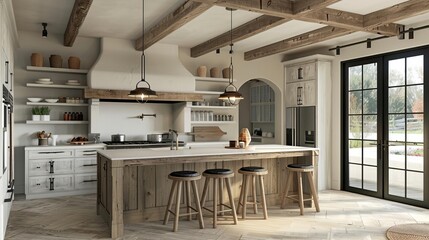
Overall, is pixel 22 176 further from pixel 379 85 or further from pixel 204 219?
pixel 379 85

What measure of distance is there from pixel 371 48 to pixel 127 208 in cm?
467

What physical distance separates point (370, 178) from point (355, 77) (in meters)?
1.80

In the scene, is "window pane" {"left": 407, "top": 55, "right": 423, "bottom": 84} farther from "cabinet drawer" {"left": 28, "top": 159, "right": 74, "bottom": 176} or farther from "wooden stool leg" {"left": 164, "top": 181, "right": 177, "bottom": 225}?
"cabinet drawer" {"left": 28, "top": 159, "right": 74, "bottom": 176}

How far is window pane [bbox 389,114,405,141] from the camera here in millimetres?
5578

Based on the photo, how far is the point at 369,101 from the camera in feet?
20.2

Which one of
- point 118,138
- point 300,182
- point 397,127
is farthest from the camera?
point 118,138

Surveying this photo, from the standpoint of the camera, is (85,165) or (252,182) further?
(85,165)

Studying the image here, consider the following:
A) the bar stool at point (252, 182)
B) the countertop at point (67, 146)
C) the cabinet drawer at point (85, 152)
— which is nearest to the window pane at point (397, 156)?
the bar stool at point (252, 182)

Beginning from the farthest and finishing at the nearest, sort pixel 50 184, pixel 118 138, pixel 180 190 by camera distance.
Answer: pixel 118 138, pixel 50 184, pixel 180 190

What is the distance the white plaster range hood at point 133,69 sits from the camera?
615 cm

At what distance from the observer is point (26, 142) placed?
20.1ft

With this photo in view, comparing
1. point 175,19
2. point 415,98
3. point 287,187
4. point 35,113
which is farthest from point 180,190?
point 415,98

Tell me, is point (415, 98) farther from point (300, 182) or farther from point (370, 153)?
point (300, 182)

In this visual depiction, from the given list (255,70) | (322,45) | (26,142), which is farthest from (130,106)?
(322,45)
